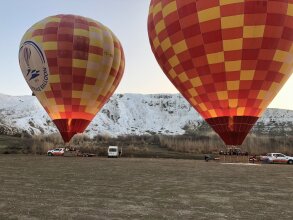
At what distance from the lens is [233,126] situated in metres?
19.0

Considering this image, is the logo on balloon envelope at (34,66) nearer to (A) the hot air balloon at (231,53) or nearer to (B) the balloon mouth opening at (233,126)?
(A) the hot air balloon at (231,53)

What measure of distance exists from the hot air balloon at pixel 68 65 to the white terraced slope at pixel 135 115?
80748mm

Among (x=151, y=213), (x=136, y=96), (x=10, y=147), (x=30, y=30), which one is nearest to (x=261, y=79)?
(x=151, y=213)

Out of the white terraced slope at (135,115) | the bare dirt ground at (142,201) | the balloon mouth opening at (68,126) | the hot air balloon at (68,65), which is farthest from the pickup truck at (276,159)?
the white terraced slope at (135,115)

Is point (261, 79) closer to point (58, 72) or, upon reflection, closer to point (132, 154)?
point (58, 72)

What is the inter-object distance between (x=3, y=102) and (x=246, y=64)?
145m

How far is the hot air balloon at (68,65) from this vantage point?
26547mm

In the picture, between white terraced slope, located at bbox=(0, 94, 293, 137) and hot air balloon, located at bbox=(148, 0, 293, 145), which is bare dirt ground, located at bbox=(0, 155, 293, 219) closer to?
hot air balloon, located at bbox=(148, 0, 293, 145)

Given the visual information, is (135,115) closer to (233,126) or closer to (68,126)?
(68,126)

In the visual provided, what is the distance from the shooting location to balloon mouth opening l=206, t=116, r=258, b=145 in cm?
1903

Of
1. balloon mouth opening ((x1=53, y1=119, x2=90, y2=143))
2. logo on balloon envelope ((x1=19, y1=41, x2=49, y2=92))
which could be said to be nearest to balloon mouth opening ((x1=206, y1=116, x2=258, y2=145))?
balloon mouth opening ((x1=53, y1=119, x2=90, y2=143))

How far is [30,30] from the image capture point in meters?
28.0

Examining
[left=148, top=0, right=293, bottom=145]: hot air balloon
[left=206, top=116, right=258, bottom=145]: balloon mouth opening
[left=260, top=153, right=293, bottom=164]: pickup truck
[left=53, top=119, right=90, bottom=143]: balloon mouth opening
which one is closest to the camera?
[left=148, top=0, right=293, bottom=145]: hot air balloon

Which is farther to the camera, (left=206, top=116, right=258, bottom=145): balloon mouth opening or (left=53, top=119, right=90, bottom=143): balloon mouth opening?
(left=53, top=119, right=90, bottom=143): balloon mouth opening
